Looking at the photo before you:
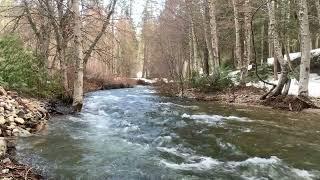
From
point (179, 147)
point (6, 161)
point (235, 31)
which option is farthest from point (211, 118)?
point (235, 31)

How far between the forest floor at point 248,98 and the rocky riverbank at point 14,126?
26.0ft

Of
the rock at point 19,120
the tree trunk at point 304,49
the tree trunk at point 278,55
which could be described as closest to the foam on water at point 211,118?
the tree trunk at point 304,49

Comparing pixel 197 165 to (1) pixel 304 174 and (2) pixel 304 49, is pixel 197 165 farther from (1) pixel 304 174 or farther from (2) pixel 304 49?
(2) pixel 304 49

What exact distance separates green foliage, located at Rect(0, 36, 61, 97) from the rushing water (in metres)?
2.42

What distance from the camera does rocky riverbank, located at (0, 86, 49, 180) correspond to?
6.26 meters

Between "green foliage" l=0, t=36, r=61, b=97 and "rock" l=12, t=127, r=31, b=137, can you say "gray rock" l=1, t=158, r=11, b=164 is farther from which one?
"green foliage" l=0, t=36, r=61, b=97

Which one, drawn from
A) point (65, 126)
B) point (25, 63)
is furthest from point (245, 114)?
point (25, 63)

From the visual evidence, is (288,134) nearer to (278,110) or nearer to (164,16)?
(278,110)

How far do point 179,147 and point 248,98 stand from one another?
893 cm

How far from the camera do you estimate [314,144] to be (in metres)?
8.67

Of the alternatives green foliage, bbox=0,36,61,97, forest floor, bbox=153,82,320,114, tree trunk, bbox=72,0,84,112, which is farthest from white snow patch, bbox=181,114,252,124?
green foliage, bbox=0,36,61,97

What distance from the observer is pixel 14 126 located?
9539 mm

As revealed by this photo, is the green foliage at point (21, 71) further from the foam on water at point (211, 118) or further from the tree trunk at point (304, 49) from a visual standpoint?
the tree trunk at point (304, 49)

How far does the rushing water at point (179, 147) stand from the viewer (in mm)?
6719
